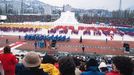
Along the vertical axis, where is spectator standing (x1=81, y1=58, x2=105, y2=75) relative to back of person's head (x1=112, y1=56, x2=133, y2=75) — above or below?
below

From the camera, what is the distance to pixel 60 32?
2450 inches

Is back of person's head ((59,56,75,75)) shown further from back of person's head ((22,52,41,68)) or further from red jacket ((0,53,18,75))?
red jacket ((0,53,18,75))

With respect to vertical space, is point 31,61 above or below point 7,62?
above

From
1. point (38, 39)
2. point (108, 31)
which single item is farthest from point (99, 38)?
point (38, 39)

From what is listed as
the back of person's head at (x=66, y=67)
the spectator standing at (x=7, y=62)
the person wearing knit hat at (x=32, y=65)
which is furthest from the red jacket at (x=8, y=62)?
the person wearing knit hat at (x=32, y=65)

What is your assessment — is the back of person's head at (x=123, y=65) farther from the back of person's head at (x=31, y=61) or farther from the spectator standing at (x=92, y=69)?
the back of person's head at (x=31, y=61)

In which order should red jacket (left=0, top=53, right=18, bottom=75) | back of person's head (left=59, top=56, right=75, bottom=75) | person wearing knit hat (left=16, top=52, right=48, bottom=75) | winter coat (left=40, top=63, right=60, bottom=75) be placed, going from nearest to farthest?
person wearing knit hat (left=16, top=52, right=48, bottom=75) → back of person's head (left=59, top=56, right=75, bottom=75) → winter coat (left=40, top=63, right=60, bottom=75) → red jacket (left=0, top=53, right=18, bottom=75)

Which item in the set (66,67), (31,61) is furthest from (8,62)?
(31,61)

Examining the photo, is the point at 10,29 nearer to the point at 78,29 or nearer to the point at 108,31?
the point at 78,29

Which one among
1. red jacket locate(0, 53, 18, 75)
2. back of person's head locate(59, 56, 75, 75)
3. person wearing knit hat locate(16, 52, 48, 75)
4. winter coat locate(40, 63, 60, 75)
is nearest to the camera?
person wearing knit hat locate(16, 52, 48, 75)

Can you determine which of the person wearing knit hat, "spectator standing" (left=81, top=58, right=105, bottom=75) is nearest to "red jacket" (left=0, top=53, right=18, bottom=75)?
"spectator standing" (left=81, top=58, right=105, bottom=75)

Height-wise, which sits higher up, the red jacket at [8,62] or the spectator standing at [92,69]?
the spectator standing at [92,69]

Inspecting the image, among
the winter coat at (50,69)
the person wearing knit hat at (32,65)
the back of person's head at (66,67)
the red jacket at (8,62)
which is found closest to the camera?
the person wearing knit hat at (32,65)

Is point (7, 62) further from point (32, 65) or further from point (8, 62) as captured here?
point (32, 65)
